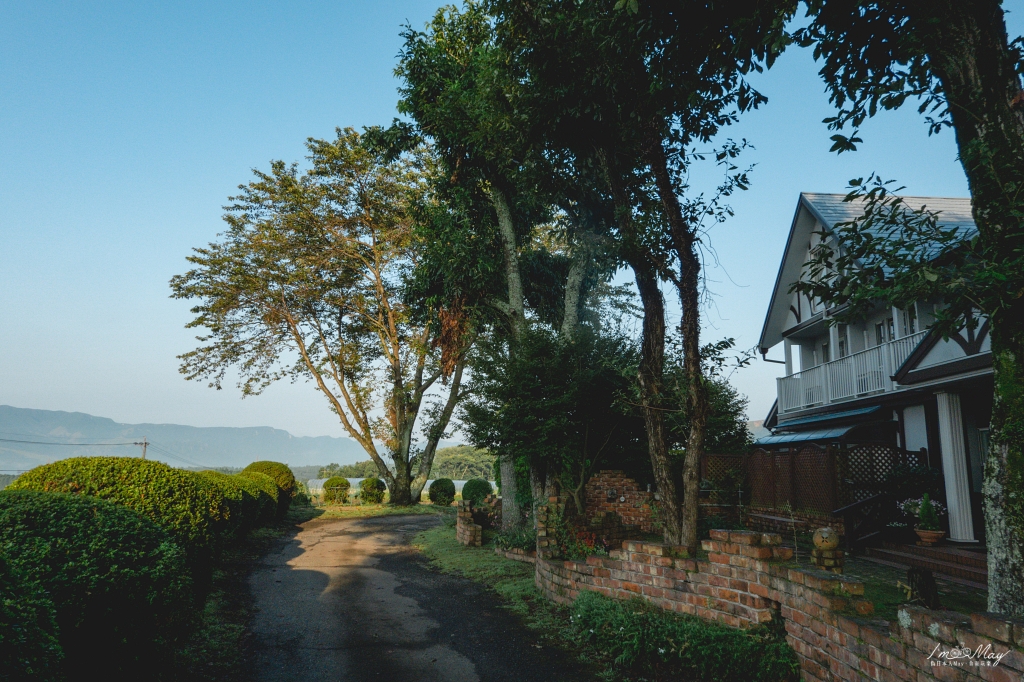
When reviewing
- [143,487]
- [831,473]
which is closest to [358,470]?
[831,473]

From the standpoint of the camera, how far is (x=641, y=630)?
6.28m

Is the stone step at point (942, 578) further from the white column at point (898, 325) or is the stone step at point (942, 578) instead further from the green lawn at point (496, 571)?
the white column at point (898, 325)

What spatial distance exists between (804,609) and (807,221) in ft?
60.5

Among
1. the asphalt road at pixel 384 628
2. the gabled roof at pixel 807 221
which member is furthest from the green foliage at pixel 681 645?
the gabled roof at pixel 807 221

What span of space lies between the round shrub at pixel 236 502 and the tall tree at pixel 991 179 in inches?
422

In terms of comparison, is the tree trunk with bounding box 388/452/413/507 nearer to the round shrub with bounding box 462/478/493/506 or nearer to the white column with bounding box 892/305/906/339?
the round shrub with bounding box 462/478/493/506

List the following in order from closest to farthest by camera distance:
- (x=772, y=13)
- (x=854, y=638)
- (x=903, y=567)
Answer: (x=854, y=638) < (x=772, y=13) < (x=903, y=567)

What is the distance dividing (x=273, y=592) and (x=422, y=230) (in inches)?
398

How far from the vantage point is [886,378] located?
16281 millimetres

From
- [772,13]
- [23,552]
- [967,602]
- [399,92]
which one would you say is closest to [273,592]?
[23,552]

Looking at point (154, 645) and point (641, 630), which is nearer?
point (154, 645)

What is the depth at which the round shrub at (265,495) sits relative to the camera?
647 inches

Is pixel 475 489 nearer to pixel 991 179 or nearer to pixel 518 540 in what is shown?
pixel 518 540

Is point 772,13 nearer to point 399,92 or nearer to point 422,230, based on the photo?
point 422,230
